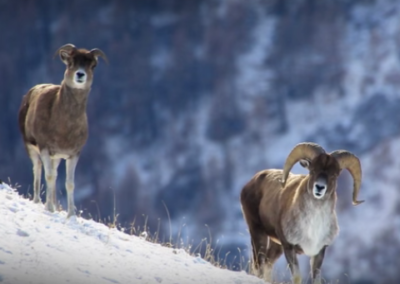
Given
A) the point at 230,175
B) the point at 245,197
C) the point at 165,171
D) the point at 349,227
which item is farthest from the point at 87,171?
the point at 245,197

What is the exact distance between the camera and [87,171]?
191 metres

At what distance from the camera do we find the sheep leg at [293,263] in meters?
15.3

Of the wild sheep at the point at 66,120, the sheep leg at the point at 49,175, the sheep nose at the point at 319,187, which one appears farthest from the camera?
the sheep nose at the point at 319,187

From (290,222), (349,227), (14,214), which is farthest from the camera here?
(349,227)

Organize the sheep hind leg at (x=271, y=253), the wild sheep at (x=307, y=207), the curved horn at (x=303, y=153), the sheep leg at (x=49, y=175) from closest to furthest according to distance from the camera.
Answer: the sheep leg at (x=49, y=175) < the wild sheep at (x=307, y=207) < the curved horn at (x=303, y=153) < the sheep hind leg at (x=271, y=253)

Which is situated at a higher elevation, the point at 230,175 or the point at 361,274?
the point at 230,175

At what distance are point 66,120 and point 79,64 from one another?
796mm

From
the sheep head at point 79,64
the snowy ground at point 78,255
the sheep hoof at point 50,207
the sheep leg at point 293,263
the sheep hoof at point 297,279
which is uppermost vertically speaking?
the sheep head at point 79,64

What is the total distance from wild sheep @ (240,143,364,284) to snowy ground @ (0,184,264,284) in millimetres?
1487

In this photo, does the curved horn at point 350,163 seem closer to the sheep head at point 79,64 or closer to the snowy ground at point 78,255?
the snowy ground at point 78,255

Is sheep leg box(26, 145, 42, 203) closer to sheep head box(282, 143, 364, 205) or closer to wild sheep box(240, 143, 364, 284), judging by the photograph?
wild sheep box(240, 143, 364, 284)

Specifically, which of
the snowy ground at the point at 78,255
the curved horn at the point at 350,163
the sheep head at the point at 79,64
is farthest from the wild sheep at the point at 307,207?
the sheep head at the point at 79,64

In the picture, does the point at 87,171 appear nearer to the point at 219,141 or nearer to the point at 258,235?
the point at 219,141

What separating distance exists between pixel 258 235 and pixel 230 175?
154799 millimetres
